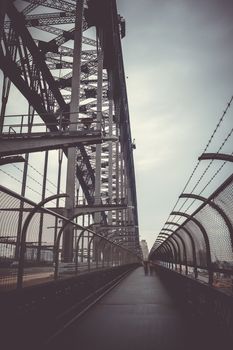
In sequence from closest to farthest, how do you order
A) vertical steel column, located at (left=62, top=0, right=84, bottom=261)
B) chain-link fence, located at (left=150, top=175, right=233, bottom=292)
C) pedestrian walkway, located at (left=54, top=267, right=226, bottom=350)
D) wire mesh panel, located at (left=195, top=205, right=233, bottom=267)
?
1. pedestrian walkway, located at (left=54, top=267, right=226, bottom=350)
2. chain-link fence, located at (left=150, top=175, right=233, bottom=292)
3. wire mesh panel, located at (left=195, top=205, right=233, bottom=267)
4. vertical steel column, located at (left=62, top=0, right=84, bottom=261)

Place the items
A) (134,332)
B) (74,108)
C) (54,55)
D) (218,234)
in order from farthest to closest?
(54,55), (74,108), (218,234), (134,332)

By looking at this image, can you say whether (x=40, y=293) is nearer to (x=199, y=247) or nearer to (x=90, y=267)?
(x=199, y=247)

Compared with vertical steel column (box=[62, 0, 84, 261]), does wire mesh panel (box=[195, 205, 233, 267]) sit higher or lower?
lower

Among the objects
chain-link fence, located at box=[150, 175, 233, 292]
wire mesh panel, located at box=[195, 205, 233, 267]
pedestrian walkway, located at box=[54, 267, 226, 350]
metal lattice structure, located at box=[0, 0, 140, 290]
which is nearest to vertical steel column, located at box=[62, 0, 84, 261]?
metal lattice structure, located at box=[0, 0, 140, 290]

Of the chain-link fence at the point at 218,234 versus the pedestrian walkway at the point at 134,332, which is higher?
the chain-link fence at the point at 218,234

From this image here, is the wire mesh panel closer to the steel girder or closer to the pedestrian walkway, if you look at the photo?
the pedestrian walkway

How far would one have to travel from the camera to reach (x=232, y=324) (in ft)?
14.9

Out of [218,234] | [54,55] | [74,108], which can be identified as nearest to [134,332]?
[218,234]

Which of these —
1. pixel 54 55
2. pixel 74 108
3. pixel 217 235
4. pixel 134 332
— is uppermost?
pixel 54 55

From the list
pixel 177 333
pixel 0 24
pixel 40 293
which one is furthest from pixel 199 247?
pixel 0 24

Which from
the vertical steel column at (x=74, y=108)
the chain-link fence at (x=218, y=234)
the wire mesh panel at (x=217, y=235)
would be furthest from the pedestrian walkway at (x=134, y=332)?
the vertical steel column at (x=74, y=108)

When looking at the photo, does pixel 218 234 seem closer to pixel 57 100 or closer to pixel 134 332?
pixel 134 332

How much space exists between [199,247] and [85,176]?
36259 mm

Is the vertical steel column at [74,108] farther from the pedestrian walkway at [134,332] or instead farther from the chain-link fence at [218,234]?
the pedestrian walkway at [134,332]
